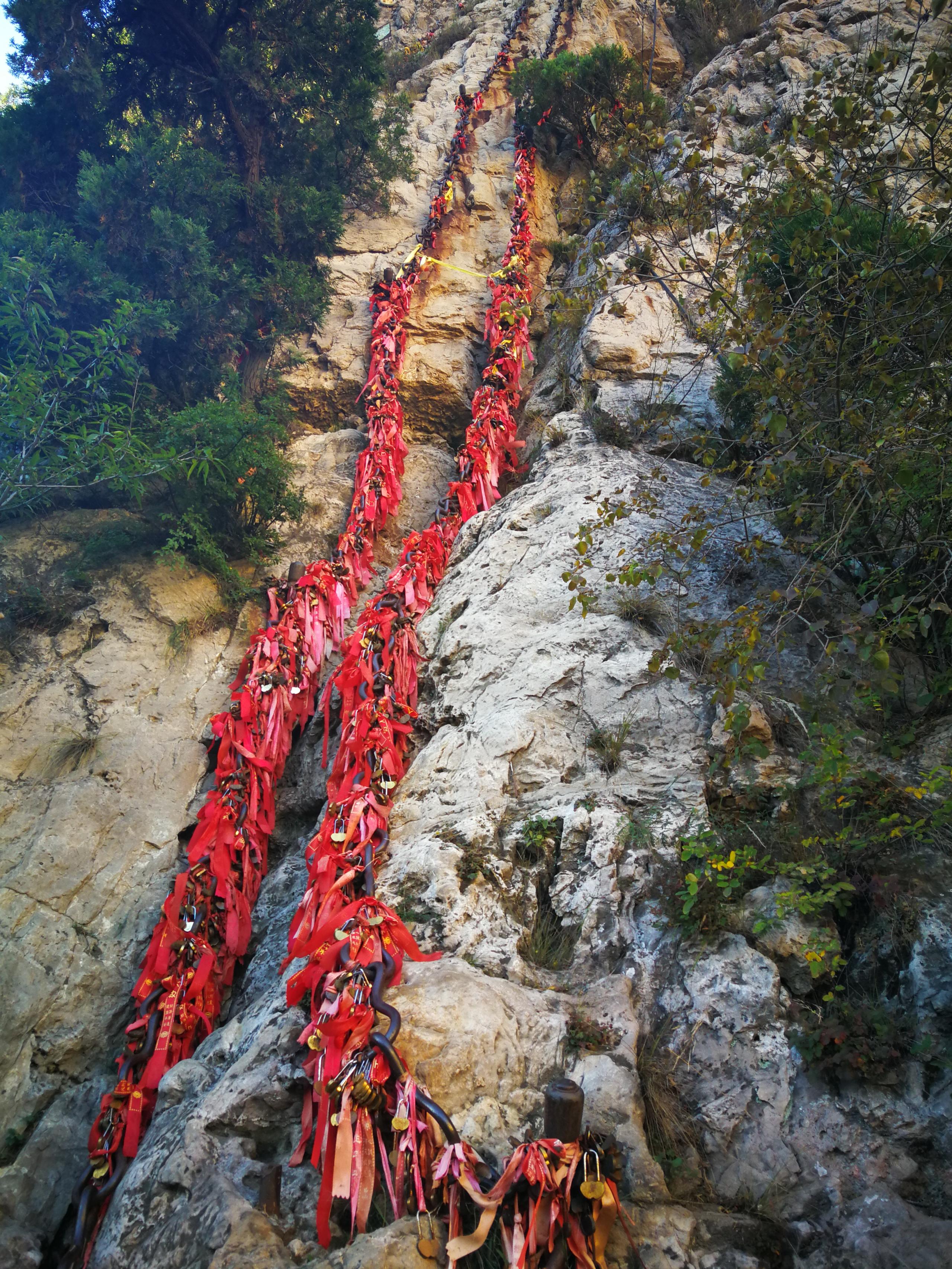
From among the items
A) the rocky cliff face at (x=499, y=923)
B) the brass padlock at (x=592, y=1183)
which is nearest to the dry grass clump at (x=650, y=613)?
the rocky cliff face at (x=499, y=923)

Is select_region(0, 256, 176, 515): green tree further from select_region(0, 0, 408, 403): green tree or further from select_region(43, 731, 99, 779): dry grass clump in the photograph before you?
select_region(43, 731, 99, 779): dry grass clump

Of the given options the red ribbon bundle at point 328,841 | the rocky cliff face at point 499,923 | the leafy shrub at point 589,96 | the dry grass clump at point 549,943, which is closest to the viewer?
the rocky cliff face at point 499,923

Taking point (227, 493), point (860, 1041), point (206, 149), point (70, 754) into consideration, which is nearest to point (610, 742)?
point (860, 1041)

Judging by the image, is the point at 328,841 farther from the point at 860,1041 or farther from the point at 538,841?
the point at 860,1041

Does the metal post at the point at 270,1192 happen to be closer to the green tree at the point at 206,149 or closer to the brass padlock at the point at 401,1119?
the brass padlock at the point at 401,1119

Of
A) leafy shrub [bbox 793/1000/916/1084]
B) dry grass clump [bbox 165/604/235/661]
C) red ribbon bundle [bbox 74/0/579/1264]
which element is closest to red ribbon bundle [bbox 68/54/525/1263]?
red ribbon bundle [bbox 74/0/579/1264]

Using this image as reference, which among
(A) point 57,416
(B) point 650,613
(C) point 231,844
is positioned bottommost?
(C) point 231,844

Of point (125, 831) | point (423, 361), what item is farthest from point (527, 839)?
point (423, 361)
